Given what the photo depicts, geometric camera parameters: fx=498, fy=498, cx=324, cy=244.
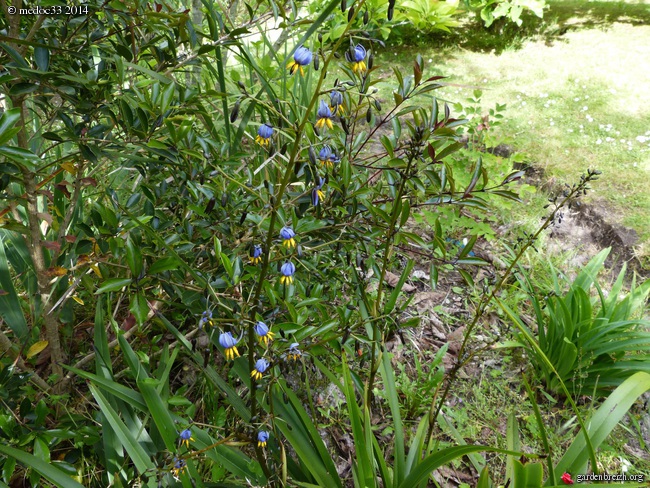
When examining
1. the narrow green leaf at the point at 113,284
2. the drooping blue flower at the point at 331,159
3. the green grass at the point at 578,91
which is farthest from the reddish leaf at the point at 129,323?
the green grass at the point at 578,91

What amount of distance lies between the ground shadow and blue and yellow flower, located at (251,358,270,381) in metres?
4.99

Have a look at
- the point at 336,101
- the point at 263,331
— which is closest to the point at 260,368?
the point at 263,331

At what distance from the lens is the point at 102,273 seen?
1374 mm

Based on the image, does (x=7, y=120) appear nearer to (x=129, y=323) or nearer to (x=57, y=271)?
(x=57, y=271)

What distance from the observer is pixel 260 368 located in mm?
1133

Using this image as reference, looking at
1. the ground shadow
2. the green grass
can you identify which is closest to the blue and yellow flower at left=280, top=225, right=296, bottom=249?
the green grass

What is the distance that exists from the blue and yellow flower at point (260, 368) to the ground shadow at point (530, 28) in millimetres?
4994

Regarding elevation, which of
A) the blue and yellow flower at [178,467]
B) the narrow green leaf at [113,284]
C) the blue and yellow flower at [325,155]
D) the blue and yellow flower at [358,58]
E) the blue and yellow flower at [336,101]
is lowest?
the blue and yellow flower at [178,467]

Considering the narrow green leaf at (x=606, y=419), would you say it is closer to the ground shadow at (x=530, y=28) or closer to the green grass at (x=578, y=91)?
the green grass at (x=578, y=91)

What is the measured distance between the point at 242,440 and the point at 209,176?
67 cm

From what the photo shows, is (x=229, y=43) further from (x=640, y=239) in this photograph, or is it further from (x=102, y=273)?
(x=640, y=239)

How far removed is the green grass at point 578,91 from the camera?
3.28 m

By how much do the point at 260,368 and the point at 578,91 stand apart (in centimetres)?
427

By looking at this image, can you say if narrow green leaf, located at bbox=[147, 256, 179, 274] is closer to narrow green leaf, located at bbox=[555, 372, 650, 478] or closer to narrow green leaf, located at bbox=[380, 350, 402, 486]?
narrow green leaf, located at bbox=[380, 350, 402, 486]
